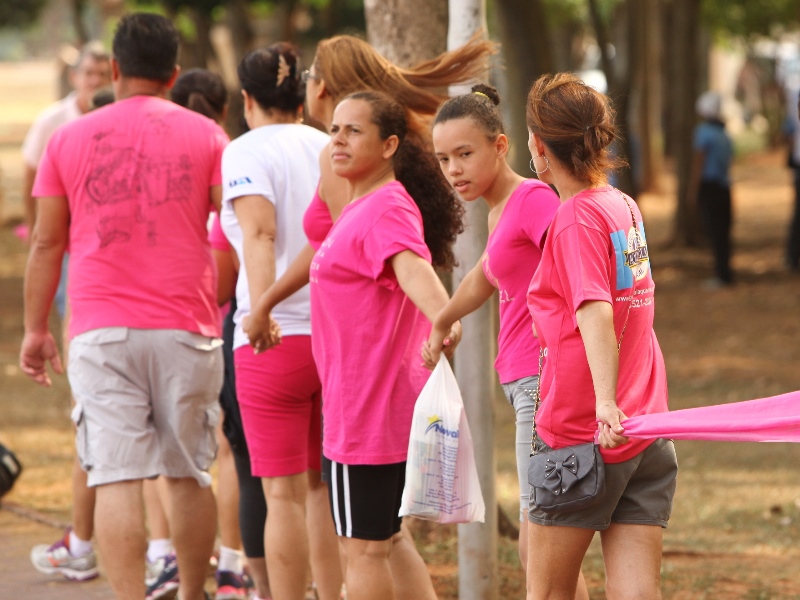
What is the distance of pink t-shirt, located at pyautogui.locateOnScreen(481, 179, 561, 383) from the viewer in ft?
12.4

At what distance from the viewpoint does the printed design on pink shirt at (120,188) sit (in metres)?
4.80

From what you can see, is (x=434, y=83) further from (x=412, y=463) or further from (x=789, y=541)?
(x=789, y=541)

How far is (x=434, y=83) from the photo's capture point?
4680 millimetres

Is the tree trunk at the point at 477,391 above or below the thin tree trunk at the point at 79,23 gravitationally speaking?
below

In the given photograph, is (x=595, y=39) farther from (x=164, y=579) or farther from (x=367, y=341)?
(x=367, y=341)

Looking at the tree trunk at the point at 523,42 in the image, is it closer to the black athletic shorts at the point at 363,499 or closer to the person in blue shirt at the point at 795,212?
the person in blue shirt at the point at 795,212

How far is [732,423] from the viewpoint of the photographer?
11.1 feet

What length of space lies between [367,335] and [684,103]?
15667 millimetres

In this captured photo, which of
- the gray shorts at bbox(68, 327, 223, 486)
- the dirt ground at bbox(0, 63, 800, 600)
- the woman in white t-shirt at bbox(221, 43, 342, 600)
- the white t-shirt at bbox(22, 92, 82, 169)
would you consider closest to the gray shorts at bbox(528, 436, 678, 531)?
the woman in white t-shirt at bbox(221, 43, 342, 600)

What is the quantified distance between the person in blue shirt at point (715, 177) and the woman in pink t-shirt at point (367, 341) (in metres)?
11.6

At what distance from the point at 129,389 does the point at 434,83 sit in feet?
5.17

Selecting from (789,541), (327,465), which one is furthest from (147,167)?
(789,541)

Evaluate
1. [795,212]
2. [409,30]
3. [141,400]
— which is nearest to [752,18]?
[795,212]

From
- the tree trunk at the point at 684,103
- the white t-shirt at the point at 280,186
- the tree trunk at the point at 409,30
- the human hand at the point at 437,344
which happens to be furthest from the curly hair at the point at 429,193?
the tree trunk at the point at 684,103
